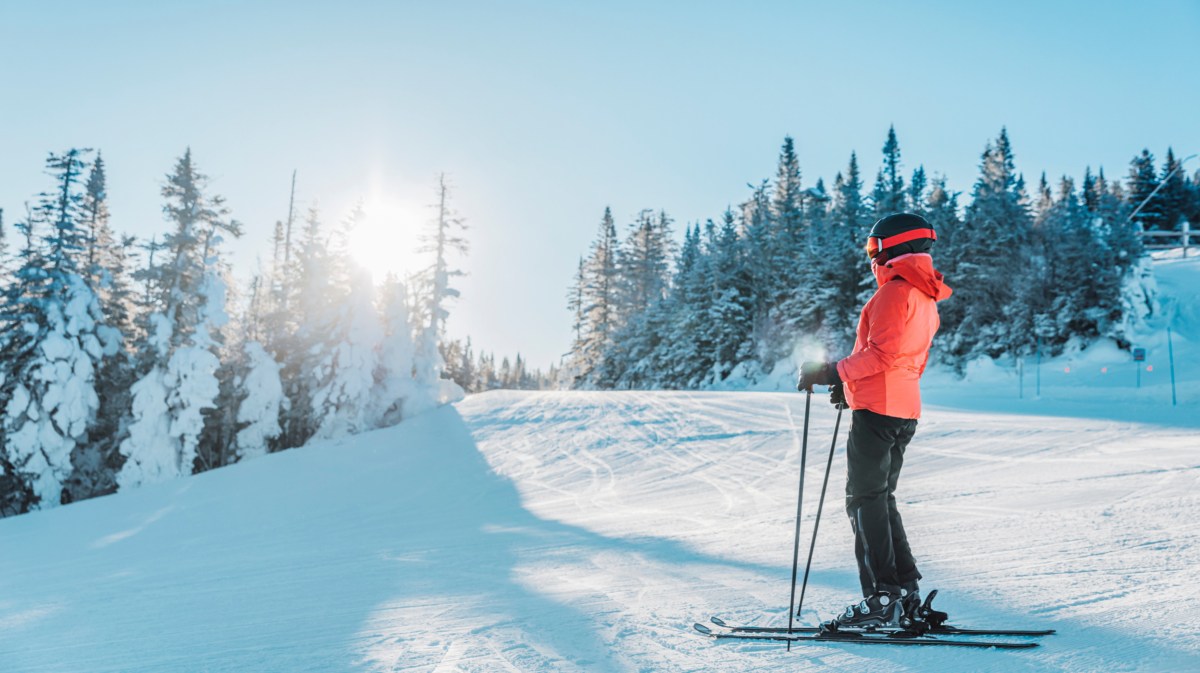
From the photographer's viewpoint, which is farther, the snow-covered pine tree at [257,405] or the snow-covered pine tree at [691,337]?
the snow-covered pine tree at [691,337]

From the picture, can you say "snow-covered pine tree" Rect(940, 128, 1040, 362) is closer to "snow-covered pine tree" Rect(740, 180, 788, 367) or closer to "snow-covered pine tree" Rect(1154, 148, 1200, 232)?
"snow-covered pine tree" Rect(740, 180, 788, 367)

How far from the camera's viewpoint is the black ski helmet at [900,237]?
3316mm

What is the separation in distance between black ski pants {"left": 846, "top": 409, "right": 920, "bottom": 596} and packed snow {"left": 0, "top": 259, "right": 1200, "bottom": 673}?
15.6 inches

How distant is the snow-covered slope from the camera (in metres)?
3.21

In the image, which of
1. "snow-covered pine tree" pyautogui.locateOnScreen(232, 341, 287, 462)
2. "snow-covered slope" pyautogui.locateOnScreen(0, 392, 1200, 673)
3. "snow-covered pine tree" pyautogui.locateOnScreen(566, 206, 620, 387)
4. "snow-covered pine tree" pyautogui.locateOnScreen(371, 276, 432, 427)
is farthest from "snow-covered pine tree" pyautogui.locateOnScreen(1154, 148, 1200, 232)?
"snow-covered pine tree" pyautogui.locateOnScreen(232, 341, 287, 462)

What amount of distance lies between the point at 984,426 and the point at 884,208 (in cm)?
2593

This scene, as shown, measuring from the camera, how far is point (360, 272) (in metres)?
24.3

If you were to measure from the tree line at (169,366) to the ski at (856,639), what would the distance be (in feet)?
→ 70.8

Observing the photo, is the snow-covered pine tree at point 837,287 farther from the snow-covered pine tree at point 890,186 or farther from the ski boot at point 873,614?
the ski boot at point 873,614

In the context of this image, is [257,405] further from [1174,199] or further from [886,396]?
[1174,199]

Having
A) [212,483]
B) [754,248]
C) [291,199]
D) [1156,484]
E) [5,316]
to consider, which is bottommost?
[212,483]

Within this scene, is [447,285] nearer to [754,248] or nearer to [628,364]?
[628,364]

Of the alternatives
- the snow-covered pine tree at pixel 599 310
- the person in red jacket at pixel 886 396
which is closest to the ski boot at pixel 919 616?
the person in red jacket at pixel 886 396

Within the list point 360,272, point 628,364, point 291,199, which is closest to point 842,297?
point 628,364
